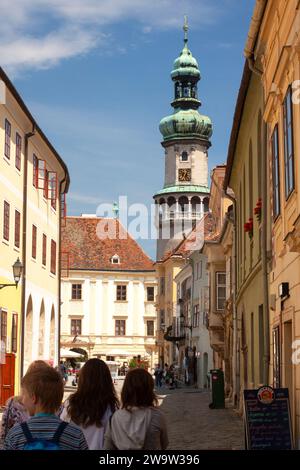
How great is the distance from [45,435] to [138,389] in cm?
158

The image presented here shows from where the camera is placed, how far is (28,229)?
3269 centimetres

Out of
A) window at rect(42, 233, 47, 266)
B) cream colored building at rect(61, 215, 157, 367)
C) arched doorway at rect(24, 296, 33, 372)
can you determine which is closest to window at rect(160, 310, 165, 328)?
cream colored building at rect(61, 215, 157, 367)

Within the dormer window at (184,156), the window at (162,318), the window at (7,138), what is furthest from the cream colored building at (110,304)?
the window at (7,138)

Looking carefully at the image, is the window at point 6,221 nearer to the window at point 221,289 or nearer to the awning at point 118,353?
the window at point 221,289

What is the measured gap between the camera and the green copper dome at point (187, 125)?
113125 mm

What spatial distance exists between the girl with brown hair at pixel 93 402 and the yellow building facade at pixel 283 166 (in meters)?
4.12

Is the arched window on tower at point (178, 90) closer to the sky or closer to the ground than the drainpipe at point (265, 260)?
closer to the sky

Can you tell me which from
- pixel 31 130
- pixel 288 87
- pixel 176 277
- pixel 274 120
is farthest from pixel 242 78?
pixel 176 277

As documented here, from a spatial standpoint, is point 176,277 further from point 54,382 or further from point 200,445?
point 54,382

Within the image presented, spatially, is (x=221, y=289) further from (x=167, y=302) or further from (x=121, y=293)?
(x=121, y=293)

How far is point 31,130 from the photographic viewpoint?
32531mm
